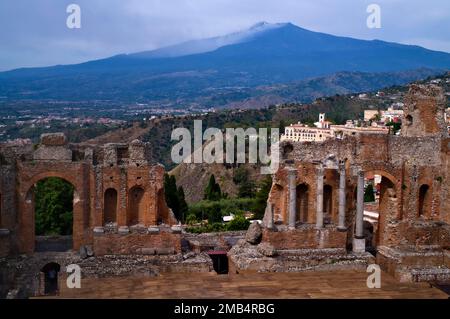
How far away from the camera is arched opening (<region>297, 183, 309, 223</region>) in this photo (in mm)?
27328

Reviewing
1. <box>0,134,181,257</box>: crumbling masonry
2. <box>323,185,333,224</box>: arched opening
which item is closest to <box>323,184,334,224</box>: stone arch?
<box>323,185,333,224</box>: arched opening

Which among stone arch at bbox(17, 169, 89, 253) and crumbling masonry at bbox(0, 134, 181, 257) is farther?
stone arch at bbox(17, 169, 89, 253)

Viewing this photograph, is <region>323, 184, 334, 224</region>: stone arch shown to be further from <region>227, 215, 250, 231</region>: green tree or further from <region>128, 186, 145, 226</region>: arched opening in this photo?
<region>227, 215, 250, 231</region>: green tree

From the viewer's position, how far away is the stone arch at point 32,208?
2439 centimetres

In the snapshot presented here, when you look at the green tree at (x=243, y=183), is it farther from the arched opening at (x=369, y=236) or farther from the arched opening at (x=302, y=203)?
the arched opening at (x=302, y=203)

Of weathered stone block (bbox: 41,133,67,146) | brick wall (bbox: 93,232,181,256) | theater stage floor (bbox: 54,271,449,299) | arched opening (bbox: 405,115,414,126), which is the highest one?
arched opening (bbox: 405,115,414,126)

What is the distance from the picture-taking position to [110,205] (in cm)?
2580

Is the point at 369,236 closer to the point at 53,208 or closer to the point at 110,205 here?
the point at 110,205

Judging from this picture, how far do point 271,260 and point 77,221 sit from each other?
8370mm

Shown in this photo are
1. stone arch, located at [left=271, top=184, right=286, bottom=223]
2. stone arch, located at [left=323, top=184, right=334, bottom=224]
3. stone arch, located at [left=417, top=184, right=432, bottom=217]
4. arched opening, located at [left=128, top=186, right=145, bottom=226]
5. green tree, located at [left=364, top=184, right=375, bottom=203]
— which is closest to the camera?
arched opening, located at [left=128, top=186, right=145, bottom=226]

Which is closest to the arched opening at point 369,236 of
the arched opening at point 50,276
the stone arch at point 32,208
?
the stone arch at point 32,208

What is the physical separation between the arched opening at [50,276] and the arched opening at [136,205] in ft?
12.3

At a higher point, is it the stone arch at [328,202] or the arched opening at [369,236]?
the stone arch at [328,202]

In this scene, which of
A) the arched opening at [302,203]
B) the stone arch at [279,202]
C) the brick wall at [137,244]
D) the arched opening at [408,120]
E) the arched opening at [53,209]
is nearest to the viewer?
the brick wall at [137,244]
